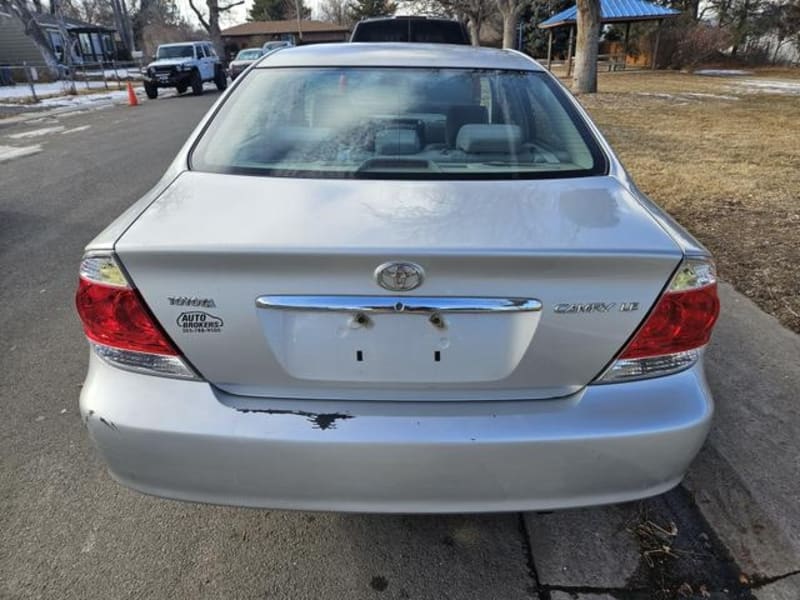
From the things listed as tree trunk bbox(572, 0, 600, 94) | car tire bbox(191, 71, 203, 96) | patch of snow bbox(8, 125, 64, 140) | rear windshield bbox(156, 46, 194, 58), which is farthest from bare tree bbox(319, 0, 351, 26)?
patch of snow bbox(8, 125, 64, 140)

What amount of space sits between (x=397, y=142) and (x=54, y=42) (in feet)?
159

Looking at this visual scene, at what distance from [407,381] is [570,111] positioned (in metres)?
1.57

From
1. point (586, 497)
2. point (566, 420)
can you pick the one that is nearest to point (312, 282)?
point (566, 420)

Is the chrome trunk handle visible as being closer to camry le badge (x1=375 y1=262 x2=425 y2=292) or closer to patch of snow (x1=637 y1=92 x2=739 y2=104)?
camry le badge (x1=375 y1=262 x2=425 y2=292)

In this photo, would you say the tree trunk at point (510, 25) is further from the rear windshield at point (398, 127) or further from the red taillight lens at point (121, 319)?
the red taillight lens at point (121, 319)

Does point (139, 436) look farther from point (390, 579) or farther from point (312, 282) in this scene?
point (390, 579)

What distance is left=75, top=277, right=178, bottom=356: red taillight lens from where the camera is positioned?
1.62 metres

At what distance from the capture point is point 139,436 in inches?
64.3

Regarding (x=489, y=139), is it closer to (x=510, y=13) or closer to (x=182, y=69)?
A: (x=182, y=69)

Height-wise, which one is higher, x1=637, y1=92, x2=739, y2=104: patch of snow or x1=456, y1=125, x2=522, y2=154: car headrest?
x1=456, y1=125, x2=522, y2=154: car headrest

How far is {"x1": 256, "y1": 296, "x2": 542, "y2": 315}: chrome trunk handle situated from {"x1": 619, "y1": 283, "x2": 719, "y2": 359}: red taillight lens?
33 cm

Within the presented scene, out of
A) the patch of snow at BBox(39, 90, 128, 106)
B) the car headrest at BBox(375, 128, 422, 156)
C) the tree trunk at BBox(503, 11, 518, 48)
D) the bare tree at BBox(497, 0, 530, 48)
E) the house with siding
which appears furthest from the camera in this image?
the house with siding

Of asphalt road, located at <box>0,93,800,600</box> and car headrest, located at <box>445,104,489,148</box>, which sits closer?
asphalt road, located at <box>0,93,800,600</box>

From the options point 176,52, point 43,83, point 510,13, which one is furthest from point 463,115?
point 43,83
